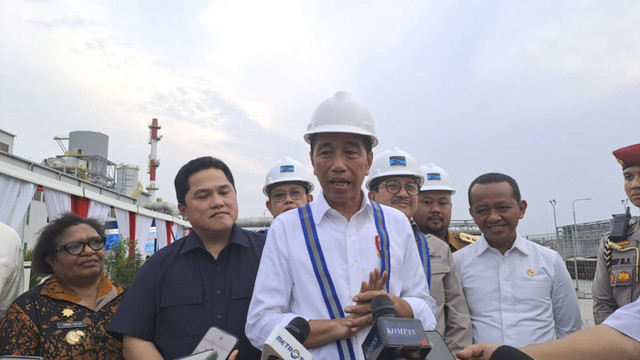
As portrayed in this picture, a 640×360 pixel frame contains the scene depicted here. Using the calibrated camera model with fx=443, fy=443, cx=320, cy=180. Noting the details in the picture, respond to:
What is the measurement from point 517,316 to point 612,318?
1.21 meters

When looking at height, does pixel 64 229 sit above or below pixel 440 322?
above

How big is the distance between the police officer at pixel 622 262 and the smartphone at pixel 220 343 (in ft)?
10.7

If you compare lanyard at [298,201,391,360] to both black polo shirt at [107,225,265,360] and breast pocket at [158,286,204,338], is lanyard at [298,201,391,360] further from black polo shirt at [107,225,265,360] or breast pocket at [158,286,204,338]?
breast pocket at [158,286,204,338]

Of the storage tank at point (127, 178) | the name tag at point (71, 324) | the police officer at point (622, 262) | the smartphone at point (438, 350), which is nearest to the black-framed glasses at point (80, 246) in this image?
the name tag at point (71, 324)

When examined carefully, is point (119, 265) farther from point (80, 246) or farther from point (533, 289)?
point (533, 289)

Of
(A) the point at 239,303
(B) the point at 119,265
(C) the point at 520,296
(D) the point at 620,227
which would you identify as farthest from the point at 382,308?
(B) the point at 119,265

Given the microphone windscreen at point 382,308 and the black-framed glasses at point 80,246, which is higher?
the black-framed glasses at point 80,246

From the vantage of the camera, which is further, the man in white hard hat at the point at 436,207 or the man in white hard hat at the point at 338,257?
the man in white hard hat at the point at 436,207

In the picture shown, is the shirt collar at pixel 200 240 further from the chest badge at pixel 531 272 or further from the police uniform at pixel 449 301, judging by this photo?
the chest badge at pixel 531 272

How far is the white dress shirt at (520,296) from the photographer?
3.37 metres

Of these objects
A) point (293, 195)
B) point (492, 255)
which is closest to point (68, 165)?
point (293, 195)

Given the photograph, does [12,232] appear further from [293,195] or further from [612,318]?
[612,318]

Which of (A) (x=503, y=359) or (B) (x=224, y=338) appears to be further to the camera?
(B) (x=224, y=338)

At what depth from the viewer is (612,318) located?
7.31 ft
